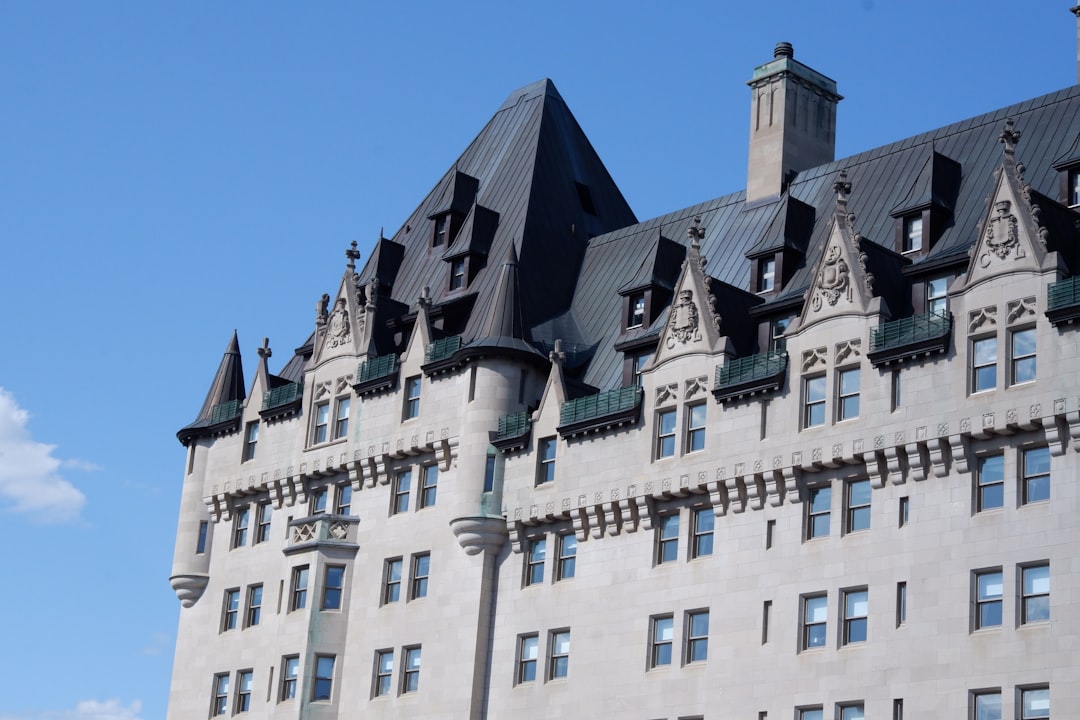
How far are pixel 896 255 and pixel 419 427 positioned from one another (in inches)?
695

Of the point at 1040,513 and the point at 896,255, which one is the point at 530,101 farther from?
the point at 1040,513

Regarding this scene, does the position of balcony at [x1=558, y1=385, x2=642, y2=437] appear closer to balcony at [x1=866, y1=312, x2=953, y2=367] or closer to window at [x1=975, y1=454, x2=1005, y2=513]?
balcony at [x1=866, y1=312, x2=953, y2=367]

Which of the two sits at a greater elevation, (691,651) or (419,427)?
(419,427)

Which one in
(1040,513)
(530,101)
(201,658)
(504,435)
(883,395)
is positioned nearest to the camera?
(1040,513)

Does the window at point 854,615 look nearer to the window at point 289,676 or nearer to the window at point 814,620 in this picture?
the window at point 814,620

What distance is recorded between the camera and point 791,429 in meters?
57.1

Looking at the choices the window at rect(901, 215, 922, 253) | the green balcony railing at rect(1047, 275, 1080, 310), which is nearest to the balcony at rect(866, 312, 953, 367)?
the green balcony railing at rect(1047, 275, 1080, 310)

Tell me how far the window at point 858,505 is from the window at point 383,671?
17625 millimetres

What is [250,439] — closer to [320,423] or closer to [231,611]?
[320,423]

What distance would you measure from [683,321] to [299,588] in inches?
669

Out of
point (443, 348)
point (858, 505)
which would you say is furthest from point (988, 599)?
point (443, 348)

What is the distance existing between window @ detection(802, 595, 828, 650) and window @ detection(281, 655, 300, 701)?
19.8m

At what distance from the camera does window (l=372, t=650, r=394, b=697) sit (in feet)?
216

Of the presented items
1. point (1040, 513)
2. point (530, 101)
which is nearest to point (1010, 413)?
point (1040, 513)
